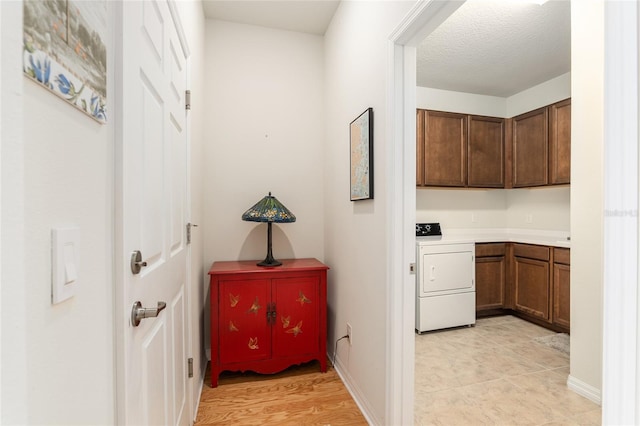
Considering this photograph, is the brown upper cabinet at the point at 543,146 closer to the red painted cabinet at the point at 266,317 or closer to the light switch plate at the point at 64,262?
the red painted cabinet at the point at 266,317

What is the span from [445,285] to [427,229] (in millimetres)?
669

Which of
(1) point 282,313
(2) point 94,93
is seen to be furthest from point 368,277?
(2) point 94,93

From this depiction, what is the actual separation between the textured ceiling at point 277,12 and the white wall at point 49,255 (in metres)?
1.97

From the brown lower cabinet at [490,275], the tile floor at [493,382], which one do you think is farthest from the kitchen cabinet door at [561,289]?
the brown lower cabinet at [490,275]

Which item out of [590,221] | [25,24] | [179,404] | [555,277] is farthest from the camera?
[555,277]

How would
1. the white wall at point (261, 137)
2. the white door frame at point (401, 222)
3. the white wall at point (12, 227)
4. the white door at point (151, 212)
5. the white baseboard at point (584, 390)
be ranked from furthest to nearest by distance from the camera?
the white wall at point (261, 137) < the white baseboard at point (584, 390) < the white door frame at point (401, 222) < the white door at point (151, 212) < the white wall at point (12, 227)

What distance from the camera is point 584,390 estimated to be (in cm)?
194

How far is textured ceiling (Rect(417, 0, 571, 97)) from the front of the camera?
7.26 ft

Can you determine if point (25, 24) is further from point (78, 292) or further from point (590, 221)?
point (590, 221)

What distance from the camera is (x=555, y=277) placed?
2.90 meters

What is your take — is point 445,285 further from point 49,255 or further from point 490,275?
point 49,255

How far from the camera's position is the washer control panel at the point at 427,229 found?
334cm

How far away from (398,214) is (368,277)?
1.60ft

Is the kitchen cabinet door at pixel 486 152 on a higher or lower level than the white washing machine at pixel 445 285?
higher
